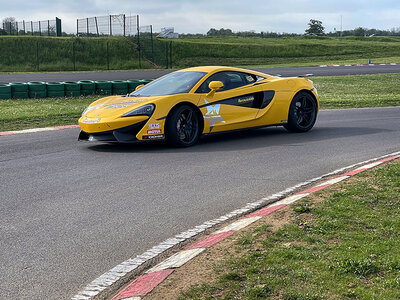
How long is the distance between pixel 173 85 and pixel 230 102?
40.1 inches

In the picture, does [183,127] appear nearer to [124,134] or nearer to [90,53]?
[124,134]

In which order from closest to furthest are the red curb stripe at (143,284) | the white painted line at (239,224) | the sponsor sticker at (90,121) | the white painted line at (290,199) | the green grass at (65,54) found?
the red curb stripe at (143,284) → the white painted line at (239,224) → the white painted line at (290,199) → the sponsor sticker at (90,121) → the green grass at (65,54)

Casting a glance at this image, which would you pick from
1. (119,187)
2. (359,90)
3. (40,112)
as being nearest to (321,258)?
(119,187)

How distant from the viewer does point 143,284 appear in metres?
4.07

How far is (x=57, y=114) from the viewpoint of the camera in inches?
578

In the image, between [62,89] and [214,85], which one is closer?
[214,85]

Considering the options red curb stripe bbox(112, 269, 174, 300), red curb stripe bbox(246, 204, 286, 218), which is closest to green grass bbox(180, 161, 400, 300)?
red curb stripe bbox(246, 204, 286, 218)

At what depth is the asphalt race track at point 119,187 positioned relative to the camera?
468 cm

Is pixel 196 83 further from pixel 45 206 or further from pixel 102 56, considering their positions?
pixel 102 56

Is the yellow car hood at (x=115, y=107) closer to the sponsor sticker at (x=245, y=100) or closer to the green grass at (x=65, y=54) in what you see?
the sponsor sticker at (x=245, y=100)

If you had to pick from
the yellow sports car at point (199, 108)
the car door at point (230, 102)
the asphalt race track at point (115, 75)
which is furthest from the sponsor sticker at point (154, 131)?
the asphalt race track at point (115, 75)

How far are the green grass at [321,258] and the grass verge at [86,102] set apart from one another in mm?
8929

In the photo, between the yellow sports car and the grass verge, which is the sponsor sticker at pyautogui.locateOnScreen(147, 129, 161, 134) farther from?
the grass verge

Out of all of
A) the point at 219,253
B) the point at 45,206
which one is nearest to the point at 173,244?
the point at 219,253
